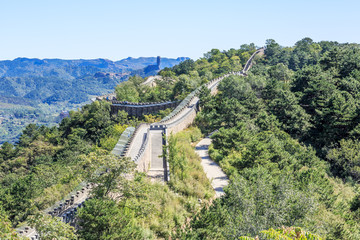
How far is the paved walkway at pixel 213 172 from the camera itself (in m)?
29.3

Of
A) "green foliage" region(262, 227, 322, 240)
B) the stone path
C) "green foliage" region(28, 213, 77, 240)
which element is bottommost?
the stone path

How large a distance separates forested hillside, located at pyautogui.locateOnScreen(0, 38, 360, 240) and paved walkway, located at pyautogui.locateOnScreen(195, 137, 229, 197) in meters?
0.85

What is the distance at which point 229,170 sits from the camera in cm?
3169

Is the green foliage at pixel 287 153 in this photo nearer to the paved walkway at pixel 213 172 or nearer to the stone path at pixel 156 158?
the paved walkway at pixel 213 172

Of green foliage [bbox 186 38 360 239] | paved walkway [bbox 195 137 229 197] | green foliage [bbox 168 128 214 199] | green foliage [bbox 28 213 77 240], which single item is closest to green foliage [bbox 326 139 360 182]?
green foliage [bbox 186 38 360 239]

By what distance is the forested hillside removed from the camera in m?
16.4

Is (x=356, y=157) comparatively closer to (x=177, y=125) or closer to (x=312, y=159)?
(x=312, y=159)

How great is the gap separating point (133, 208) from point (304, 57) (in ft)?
323

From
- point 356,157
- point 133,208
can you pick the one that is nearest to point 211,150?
point 356,157

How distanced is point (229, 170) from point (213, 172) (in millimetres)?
2100

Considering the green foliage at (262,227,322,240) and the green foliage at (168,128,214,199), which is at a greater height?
the green foliage at (262,227,322,240)

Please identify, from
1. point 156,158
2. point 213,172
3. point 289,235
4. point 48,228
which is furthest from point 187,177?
point 289,235

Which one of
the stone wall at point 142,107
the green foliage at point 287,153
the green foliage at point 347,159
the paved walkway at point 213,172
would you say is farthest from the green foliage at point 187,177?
the stone wall at point 142,107

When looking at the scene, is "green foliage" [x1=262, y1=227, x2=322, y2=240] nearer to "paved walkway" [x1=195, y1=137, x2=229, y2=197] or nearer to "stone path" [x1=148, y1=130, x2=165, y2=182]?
"paved walkway" [x1=195, y1=137, x2=229, y2=197]
